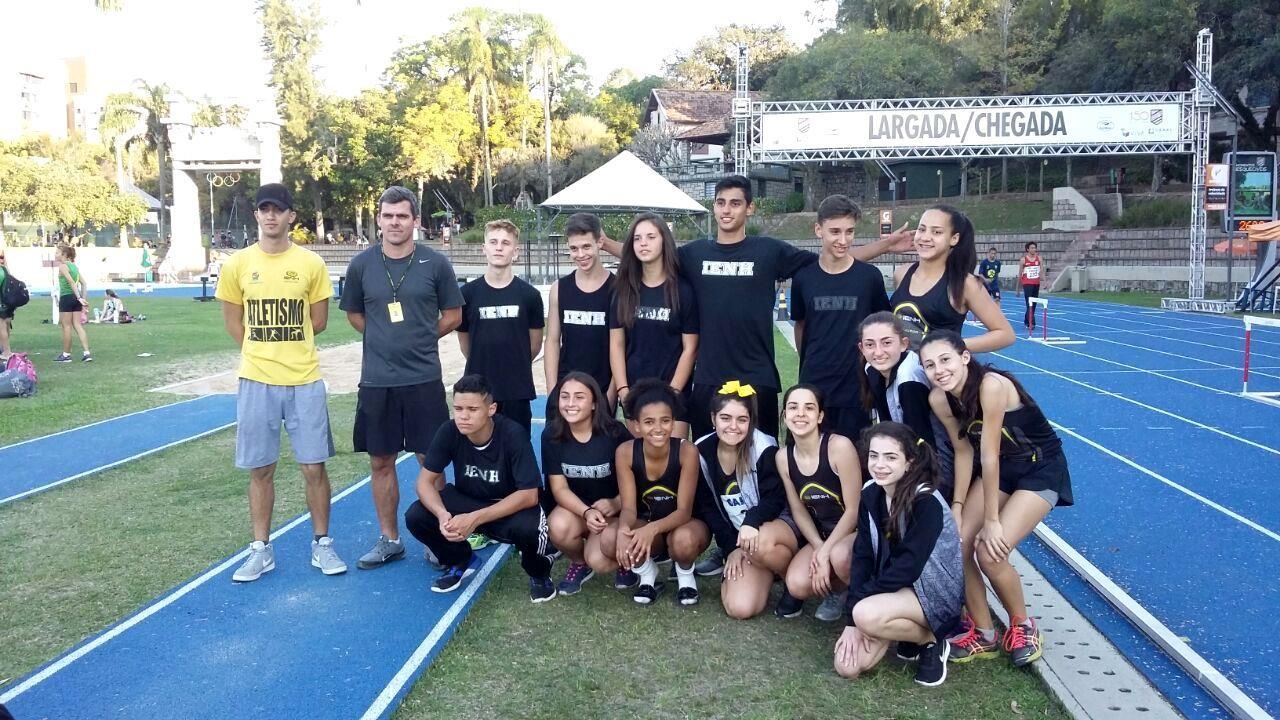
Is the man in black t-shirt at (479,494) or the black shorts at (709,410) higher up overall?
the black shorts at (709,410)

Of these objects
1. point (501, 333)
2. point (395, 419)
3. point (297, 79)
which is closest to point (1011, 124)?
point (501, 333)

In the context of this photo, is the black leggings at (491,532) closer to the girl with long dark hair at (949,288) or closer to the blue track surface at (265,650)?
the blue track surface at (265,650)

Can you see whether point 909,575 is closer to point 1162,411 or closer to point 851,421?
point 851,421

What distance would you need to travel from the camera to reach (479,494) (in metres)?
4.58

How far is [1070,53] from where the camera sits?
3531 cm

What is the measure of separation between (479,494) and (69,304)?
10605 mm

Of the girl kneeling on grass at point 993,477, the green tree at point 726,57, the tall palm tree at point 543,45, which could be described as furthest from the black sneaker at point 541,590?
the green tree at point 726,57

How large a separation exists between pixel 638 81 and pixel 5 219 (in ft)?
125

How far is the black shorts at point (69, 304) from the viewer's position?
491 inches

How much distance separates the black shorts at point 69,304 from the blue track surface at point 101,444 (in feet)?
13.3

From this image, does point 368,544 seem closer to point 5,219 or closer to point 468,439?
point 468,439

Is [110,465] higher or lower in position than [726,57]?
lower

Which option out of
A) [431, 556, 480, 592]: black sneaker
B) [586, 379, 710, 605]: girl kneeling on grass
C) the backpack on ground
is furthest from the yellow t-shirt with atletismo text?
the backpack on ground

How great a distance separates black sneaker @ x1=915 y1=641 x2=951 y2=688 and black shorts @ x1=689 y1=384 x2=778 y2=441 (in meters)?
1.49
